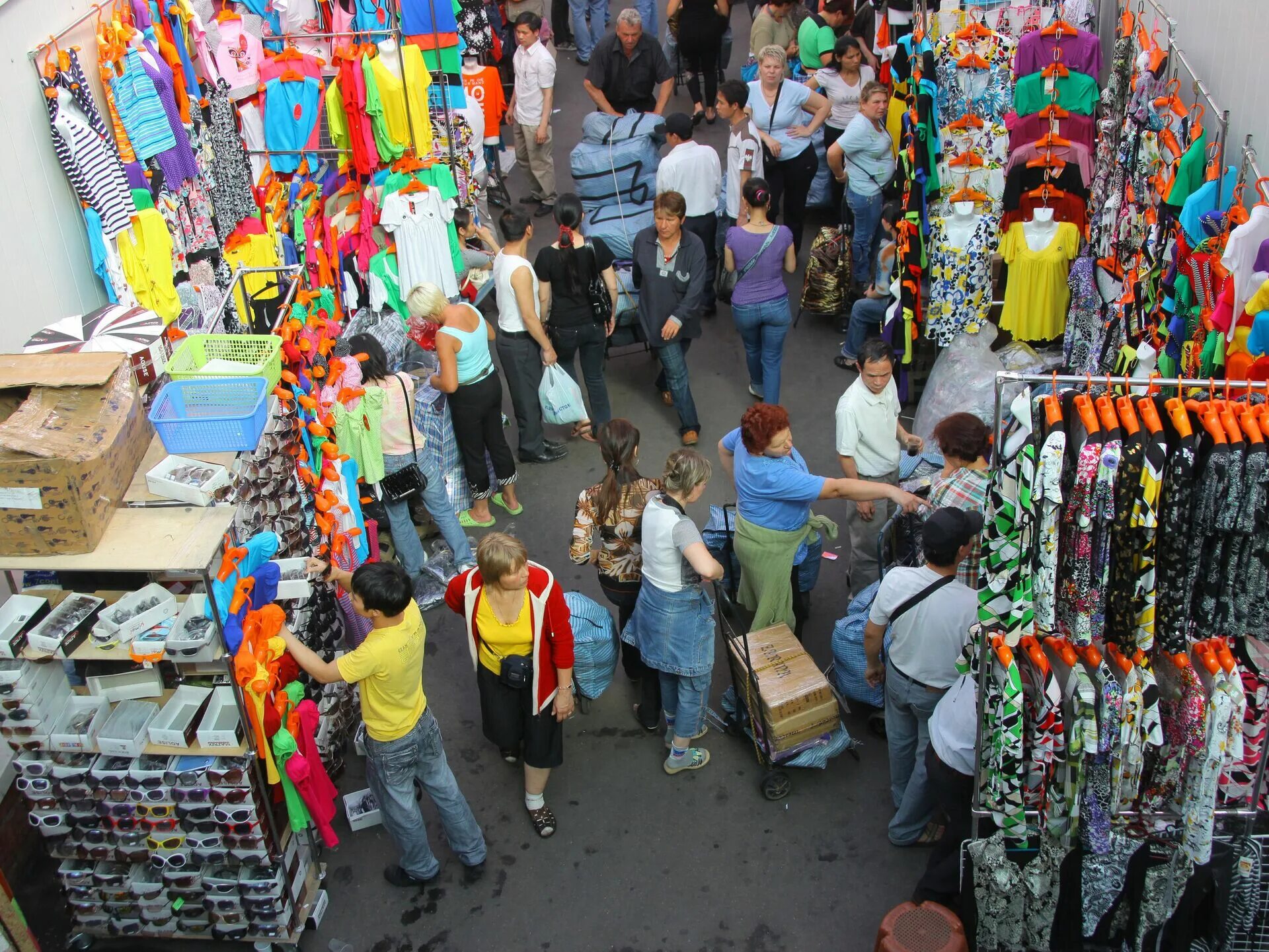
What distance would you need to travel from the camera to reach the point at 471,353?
681 centimetres

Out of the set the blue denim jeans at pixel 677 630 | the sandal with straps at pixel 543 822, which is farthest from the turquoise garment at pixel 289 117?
the sandal with straps at pixel 543 822

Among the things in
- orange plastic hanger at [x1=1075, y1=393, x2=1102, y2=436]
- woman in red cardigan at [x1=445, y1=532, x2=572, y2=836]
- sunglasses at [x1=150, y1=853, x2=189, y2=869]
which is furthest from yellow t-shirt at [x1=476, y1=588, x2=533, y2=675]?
orange plastic hanger at [x1=1075, y1=393, x2=1102, y2=436]

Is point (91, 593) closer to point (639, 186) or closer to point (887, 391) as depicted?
point (887, 391)

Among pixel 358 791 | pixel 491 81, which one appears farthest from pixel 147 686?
pixel 491 81

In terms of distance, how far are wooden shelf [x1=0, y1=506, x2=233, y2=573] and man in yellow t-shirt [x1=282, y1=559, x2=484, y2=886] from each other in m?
0.52

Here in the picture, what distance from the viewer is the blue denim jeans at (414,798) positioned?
4711mm

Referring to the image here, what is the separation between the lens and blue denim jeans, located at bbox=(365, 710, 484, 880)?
4.71 meters

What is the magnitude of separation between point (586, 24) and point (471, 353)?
8017mm

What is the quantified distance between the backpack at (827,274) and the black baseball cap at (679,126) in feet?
4.38

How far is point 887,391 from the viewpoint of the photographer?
6074mm

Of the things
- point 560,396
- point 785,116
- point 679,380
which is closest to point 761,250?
point 679,380

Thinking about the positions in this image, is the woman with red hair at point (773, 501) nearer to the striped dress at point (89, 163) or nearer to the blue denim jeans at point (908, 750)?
the blue denim jeans at point (908, 750)

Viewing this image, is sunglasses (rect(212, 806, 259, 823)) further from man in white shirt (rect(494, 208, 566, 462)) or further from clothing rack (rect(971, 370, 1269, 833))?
man in white shirt (rect(494, 208, 566, 462))

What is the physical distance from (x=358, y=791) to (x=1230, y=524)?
3.93 metres
